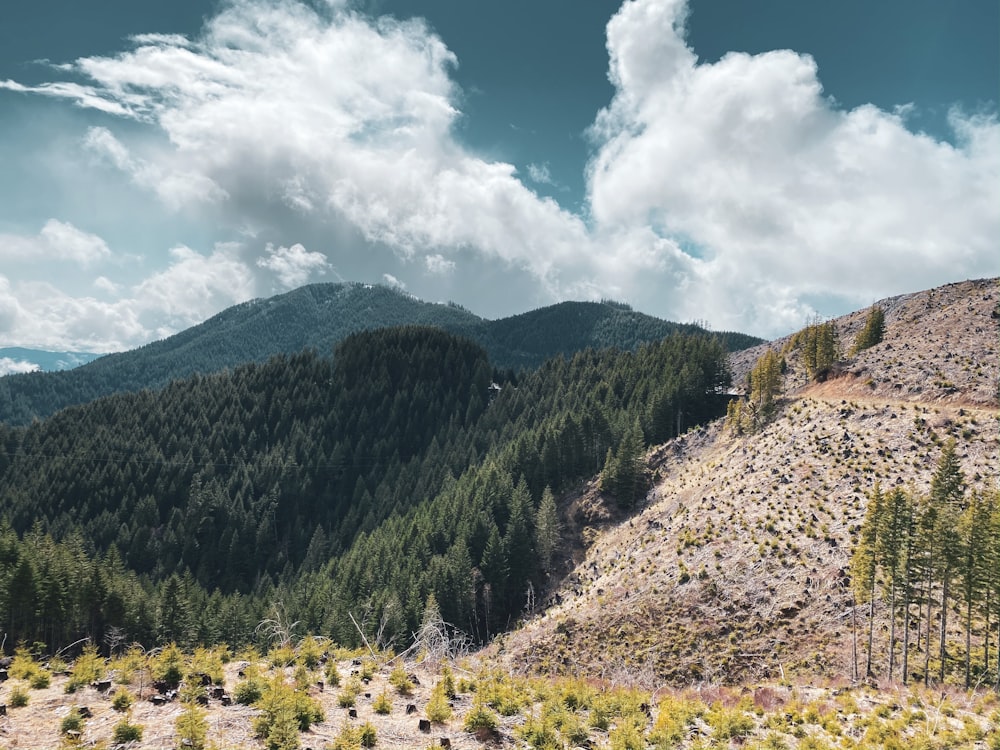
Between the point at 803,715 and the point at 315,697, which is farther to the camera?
the point at 803,715

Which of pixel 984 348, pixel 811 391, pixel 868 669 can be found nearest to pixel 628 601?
pixel 868 669

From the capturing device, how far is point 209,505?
154250 mm

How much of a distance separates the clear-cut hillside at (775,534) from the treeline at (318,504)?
1854 centimetres

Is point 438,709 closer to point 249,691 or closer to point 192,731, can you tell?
point 249,691

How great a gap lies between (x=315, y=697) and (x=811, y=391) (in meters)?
96.3

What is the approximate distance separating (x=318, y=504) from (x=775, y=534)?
482ft

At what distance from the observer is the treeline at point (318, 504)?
74.6 meters

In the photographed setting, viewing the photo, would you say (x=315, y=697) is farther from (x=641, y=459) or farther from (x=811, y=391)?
(x=811, y=391)

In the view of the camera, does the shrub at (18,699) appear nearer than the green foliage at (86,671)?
Yes

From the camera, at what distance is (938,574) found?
3434 centimetres

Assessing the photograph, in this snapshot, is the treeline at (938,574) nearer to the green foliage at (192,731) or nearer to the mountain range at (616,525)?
the mountain range at (616,525)

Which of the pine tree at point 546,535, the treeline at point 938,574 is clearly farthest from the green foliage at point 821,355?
the treeline at point 938,574

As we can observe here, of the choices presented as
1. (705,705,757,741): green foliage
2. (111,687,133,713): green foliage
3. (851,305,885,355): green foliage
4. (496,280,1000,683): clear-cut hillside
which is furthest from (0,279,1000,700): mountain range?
(111,687,133,713): green foliage

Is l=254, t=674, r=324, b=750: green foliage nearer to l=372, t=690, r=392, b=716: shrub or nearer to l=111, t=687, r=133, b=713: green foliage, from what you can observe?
l=372, t=690, r=392, b=716: shrub
